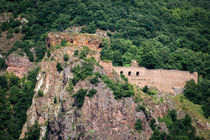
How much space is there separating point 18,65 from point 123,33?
2489cm

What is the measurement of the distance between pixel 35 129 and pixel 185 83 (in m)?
28.4

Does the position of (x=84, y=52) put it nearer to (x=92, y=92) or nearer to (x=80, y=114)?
(x=92, y=92)

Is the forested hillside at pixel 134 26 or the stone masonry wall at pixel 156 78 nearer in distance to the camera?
the stone masonry wall at pixel 156 78

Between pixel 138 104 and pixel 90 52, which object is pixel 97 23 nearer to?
pixel 90 52

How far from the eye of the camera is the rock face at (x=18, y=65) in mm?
88188

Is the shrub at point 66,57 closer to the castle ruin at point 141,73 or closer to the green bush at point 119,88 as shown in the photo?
the castle ruin at point 141,73

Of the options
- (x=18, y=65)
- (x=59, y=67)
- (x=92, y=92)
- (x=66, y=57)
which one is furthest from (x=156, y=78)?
(x=18, y=65)

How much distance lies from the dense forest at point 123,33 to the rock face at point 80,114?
4.56 metres

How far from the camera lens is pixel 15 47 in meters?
94.1

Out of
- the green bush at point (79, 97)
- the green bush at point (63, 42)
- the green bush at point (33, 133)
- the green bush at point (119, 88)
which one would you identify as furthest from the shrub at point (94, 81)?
the green bush at point (63, 42)

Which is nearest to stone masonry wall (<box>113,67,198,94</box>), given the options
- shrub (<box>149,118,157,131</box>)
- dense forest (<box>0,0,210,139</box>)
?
dense forest (<box>0,0,210,139</box>)

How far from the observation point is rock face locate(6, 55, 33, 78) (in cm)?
8819

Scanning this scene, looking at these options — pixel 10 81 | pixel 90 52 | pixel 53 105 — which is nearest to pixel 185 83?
pixel 90 52

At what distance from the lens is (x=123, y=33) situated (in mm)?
101688
